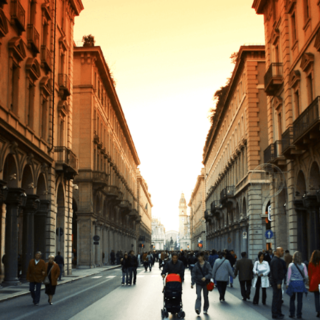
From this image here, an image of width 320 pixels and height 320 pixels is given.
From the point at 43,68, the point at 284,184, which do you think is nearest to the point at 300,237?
the point at 284,184

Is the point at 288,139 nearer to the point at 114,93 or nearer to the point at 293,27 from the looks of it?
the point at 293,27

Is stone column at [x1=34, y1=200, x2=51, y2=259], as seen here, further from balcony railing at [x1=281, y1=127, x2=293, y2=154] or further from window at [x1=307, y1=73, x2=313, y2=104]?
window at [x1=307, y1=73, x2=313, y2=104]

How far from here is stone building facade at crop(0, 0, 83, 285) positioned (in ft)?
80.2

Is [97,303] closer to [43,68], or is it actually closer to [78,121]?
[43,68]

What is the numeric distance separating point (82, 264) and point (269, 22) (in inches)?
1026

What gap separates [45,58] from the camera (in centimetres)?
3109

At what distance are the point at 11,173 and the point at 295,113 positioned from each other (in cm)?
1423

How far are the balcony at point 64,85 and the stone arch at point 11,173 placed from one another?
33.4 ft

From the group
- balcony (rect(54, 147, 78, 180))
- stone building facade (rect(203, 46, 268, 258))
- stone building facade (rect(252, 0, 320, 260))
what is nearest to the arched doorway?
balcony (rect(54, 147, 78, 180))

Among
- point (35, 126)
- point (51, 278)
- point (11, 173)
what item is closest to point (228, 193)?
point (35, 126)

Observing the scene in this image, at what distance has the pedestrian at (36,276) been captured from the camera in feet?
56.7

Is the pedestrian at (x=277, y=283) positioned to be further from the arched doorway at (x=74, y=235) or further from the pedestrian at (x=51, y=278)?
the arched doorway at (x=74, y=235)

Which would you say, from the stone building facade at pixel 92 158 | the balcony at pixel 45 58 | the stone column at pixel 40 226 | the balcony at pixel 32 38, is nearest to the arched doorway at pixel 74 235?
the stone building facade at pixel 92 158

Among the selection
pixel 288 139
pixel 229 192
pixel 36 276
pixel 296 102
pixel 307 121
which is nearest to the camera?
pixel 36 276
